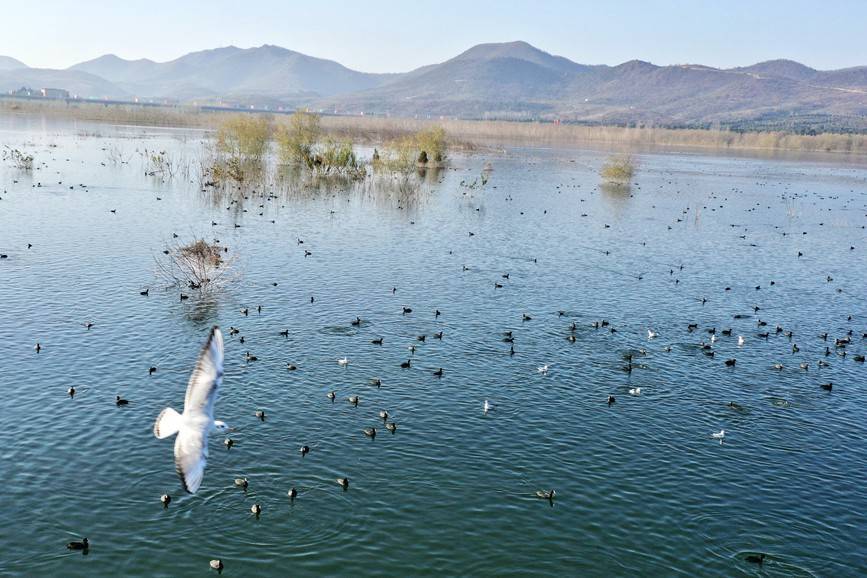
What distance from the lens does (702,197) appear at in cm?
12556

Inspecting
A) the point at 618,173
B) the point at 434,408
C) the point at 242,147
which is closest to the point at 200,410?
Answer: the point at 434,408

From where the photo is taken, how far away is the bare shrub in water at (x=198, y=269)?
52312mm

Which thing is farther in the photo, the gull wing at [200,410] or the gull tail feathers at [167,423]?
the gull tail feathers at [167,423]

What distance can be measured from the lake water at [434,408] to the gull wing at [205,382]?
558 centimetres

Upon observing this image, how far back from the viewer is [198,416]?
20.7 m

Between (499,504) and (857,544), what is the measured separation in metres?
12.9

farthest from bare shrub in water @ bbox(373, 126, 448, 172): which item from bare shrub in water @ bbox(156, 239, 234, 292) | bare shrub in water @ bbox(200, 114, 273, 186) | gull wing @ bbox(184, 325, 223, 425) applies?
gull wing @ bbox(184, 325, 223, 425)

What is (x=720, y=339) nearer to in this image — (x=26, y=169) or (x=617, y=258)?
(x=617, y=258)

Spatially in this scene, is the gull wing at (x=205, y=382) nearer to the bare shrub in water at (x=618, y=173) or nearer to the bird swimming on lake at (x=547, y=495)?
the bird swimming on lake at (x=547, y=495)

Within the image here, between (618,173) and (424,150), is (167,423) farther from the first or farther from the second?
(424,150)

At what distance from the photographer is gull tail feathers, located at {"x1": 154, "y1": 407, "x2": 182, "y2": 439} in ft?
65.6

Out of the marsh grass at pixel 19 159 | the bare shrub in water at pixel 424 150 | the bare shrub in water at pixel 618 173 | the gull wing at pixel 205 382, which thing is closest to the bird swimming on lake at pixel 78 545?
the gull wing at pixel 205 382

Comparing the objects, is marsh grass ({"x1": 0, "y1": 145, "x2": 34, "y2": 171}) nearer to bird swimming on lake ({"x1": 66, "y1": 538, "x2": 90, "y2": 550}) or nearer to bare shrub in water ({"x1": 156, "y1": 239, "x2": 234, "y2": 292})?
bare shrub in water ({"x1": 156, "y1": 239, "x2": 234, "y2": 292})

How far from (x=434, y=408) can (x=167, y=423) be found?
16668 millimetres
